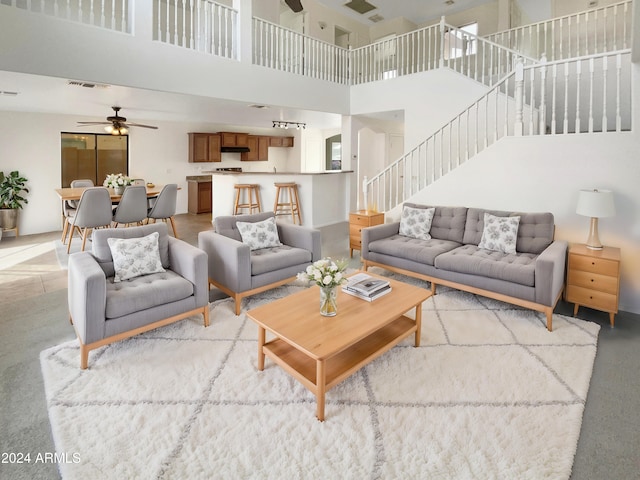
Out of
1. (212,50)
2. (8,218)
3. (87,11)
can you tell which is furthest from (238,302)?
(8,218)

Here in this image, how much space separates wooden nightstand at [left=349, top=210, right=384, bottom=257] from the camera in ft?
18.2

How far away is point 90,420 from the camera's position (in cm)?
210

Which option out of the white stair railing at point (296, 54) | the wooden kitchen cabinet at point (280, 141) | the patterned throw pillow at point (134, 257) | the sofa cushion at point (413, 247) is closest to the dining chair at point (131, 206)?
the white stair railing at point (296, 54)

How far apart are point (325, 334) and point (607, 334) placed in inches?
101

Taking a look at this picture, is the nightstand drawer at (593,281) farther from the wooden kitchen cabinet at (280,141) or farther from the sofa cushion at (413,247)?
the wooden kitchen cabinet at (280,141)

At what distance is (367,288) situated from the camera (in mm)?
2949

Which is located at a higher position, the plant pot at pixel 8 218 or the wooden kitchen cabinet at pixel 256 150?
the wooden kitchen cabinet at pixel 256 150

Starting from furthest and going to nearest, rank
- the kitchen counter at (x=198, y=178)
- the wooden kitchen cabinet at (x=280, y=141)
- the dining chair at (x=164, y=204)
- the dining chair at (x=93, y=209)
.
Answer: the wooden kitchen cabinet at (x=280, y=141), the kitchen counter at (x=198, y=178), the dining chair at (x=164, y=204), the dining chair at (x=93, y=209)

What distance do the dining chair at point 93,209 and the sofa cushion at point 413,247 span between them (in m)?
3.94

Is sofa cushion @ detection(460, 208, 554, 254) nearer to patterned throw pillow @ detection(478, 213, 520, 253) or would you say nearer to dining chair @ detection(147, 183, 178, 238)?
patterned throw pillow @ detection(478, 213, 520, 253)

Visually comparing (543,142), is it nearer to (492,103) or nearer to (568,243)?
(568,243)

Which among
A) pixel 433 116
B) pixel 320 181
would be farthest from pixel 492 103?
pixel 320 181

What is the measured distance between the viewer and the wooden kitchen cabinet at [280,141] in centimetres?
1161

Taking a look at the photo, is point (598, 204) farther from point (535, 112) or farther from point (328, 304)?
point (535, 112)
